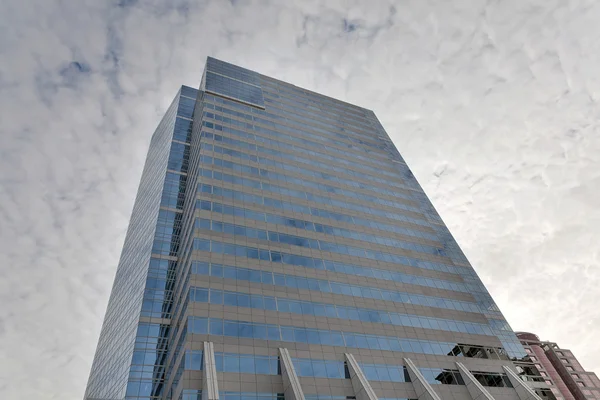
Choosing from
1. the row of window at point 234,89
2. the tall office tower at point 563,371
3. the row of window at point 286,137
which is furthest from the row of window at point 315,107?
the tall office tower at point 563,371

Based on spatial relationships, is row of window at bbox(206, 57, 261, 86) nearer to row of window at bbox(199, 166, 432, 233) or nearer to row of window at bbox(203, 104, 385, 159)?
row of window at bbox(203, 104, 385, 159)

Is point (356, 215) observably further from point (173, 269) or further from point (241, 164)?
point (173, 269)

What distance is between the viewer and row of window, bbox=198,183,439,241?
54.2 m

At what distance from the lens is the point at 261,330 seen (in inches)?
1594

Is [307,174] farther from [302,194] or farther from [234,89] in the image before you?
[234,89]

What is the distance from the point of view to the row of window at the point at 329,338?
38875 millimetres

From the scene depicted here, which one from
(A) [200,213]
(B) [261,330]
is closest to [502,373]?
(B) [261,330]

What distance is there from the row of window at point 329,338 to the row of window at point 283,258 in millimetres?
9061

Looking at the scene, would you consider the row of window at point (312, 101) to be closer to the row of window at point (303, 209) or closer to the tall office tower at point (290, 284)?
the tall office tower at point (290, 284)

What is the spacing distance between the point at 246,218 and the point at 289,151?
21693mm

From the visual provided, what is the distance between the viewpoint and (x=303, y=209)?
193 ft

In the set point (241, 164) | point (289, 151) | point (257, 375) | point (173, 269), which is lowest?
point (257, 375)

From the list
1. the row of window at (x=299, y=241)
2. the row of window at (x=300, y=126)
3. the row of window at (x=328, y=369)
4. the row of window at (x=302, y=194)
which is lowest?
the row of window at (x=328, y=369)

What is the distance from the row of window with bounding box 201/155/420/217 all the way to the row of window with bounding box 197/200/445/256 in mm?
8189
